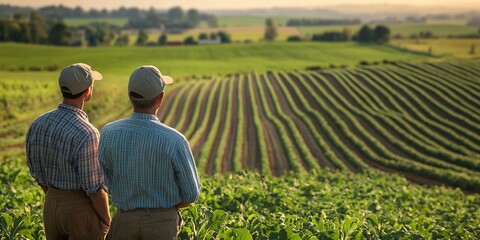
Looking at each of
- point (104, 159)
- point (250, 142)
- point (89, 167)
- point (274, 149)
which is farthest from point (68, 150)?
point (250, 142)

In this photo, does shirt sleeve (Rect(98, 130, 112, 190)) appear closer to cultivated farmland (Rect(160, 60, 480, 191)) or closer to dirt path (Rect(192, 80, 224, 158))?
cultivated farmland (Rect(160, 60, 480, 191))

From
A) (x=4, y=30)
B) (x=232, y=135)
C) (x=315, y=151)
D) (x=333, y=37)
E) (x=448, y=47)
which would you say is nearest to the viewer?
(x=315, y=151)

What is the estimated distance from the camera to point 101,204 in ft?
14.3

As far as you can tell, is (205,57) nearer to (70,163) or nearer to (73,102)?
(73,102)

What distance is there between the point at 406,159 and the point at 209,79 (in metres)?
39.4

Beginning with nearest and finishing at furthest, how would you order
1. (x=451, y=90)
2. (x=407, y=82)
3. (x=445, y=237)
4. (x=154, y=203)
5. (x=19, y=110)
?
(x=154, y=203) → (x=445, y=237) → (x=451, y=90) → (x=19, y=110) → (x=407, y=82)

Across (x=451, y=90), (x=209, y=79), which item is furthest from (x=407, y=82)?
(x=209, y=79)

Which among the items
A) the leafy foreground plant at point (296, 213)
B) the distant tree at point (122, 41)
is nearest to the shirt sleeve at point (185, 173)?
the leafy foreground plant at point (296, 213)

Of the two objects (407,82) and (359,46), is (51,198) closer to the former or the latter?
(407,82)

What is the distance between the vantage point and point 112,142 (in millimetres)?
4043

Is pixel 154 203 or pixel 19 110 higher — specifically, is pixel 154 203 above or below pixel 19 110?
above

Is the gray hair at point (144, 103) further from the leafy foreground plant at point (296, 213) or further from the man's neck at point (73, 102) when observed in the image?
the leafy foreground plant at point (296, 213)

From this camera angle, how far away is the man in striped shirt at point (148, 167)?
3930 mm

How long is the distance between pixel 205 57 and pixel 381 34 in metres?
41.7
